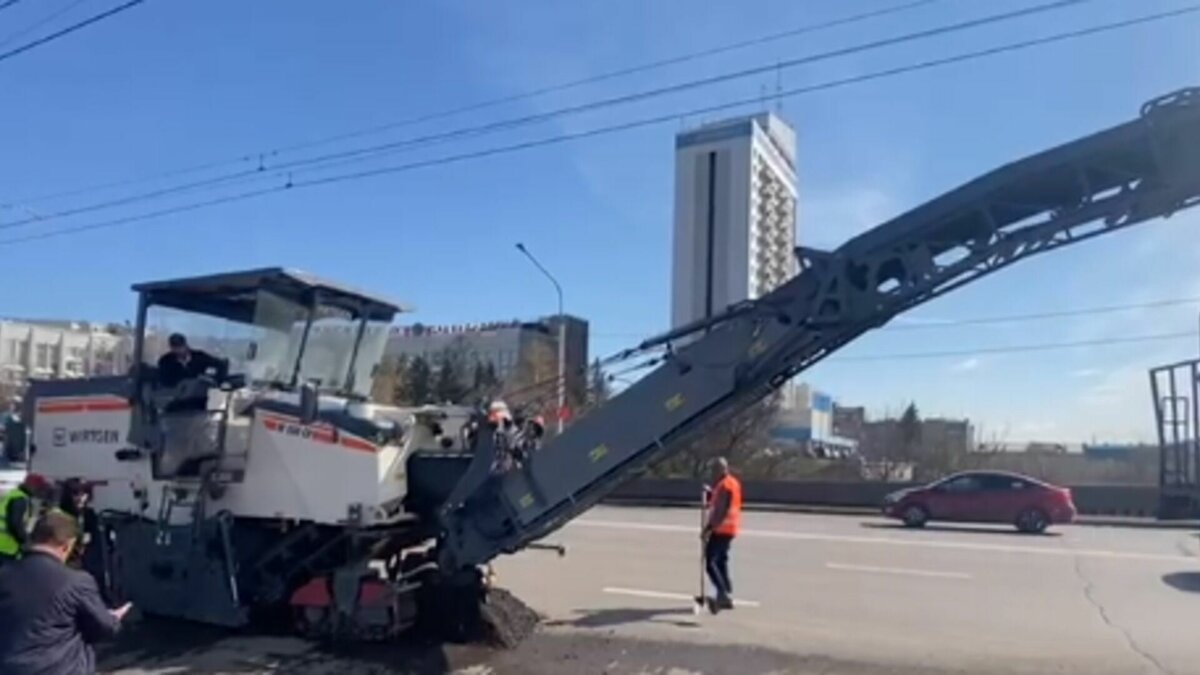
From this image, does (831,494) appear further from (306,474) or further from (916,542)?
(306,474)

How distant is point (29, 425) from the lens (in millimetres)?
10789

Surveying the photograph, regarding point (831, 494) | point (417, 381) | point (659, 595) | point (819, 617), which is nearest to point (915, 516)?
point (831, 494)

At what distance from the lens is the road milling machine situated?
8.39 meters

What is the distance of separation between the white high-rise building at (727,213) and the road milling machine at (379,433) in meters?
31.8

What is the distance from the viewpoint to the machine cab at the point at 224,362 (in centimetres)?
928

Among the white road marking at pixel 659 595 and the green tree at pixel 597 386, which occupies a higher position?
the green tree at pixel 597 386

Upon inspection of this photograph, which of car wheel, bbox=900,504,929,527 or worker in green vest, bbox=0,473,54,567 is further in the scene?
car wheel, bbox=900,504,929,527

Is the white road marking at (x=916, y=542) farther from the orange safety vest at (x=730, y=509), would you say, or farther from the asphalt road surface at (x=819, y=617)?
the orange safety vest at (x=730, y=509)

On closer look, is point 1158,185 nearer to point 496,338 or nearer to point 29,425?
point 29,425

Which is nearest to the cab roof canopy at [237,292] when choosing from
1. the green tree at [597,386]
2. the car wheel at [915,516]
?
the green tree at [597,386]

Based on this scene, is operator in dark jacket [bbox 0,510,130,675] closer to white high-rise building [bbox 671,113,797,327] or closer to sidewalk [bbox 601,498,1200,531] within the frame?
sidewalk [bbox 601,498,1200,531]

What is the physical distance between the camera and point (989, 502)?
85.6 feet

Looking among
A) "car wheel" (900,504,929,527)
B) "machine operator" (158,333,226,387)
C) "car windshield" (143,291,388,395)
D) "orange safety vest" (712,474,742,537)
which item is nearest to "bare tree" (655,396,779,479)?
"car wheel" (900,504,929,527)

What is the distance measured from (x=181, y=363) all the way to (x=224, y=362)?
14.2 inches
